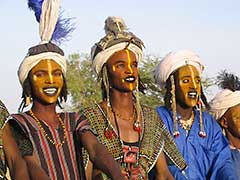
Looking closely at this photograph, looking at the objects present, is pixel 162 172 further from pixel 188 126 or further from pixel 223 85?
pixel 223 85

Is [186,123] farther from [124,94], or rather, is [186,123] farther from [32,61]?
[32,61]

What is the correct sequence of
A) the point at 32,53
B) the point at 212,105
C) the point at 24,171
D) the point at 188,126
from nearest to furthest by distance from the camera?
the point at 24,171, the point at 32,53, the point at 188,126, the point at 212,105

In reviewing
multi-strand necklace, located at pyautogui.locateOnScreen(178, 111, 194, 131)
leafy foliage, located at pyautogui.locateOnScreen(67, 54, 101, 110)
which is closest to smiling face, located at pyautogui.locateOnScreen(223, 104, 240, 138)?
multi-strand necklace, located at pyautogui.locateOnScreen(178, 111, 194, 131)

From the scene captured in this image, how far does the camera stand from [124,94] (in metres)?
6.38

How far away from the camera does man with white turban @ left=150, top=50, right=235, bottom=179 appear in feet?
22.1

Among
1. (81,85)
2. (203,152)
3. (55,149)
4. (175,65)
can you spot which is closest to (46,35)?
(55,149)

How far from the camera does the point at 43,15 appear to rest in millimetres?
6141

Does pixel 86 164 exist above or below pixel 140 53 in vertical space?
below

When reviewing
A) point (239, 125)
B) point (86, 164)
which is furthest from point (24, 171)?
point (239, 125)

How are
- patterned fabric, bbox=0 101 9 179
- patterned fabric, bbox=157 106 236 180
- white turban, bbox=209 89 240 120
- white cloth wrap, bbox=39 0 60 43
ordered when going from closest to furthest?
1. patterned fabric, bbox=0 101 9 179
2. white cloth wrap, bbox=39 0 60 43
3. patterned fabric, bbox=157 106 236 180
4. white turban, bbox=209 89 240 120

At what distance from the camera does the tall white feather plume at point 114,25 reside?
6520mm

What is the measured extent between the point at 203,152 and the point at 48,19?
2029mm

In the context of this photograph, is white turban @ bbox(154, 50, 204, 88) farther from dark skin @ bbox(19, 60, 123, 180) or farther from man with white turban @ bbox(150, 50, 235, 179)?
dark skin @ bbox(19, 60, 123, 180)

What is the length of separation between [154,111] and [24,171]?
1.70 meters
